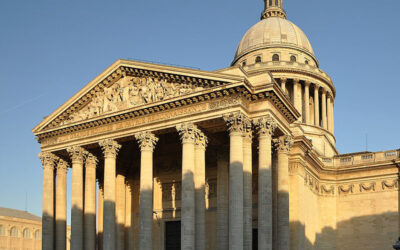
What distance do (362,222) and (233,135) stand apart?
76.9ft

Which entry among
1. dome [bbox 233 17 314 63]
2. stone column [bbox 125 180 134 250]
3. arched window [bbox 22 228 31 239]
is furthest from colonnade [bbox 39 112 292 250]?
arched window [bbox 22 228 31 239]

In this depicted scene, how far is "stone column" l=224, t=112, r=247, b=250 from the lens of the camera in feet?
103

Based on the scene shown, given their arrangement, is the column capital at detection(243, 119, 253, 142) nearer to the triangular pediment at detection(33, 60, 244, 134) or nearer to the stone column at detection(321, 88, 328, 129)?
the triangular pediment at detection(33, 60, 244, 134)

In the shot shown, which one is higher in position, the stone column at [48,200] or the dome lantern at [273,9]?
the dome lantern at [273,9]

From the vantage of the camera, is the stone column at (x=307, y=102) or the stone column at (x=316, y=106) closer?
the stone column at (x=307, y=102)

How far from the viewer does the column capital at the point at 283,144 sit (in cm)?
3684

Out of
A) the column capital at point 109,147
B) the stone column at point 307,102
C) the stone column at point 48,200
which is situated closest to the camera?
the column capital at point 109,147

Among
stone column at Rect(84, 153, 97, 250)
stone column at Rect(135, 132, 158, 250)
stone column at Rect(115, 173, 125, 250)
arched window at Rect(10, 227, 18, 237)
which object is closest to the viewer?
stone column at Rect(135, 132, 158, 250)

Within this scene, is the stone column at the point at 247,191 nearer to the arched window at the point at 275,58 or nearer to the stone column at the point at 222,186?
the stone column at the point at 222,186

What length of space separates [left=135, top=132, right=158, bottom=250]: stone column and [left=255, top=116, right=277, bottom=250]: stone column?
8.02 metres

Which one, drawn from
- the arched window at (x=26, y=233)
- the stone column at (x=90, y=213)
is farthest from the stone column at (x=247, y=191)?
the arched window at (x=26, y=233)

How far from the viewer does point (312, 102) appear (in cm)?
6450

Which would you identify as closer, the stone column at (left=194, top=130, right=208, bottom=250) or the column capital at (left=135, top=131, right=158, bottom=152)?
the stone column at (left=194, top=130, right=208, bottom=250)

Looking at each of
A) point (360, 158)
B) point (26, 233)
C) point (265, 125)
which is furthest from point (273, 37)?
point (26, 233)
